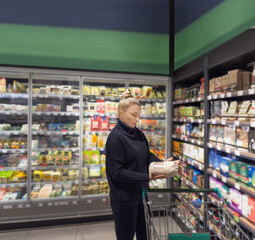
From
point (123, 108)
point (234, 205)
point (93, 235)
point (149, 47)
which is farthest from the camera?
point (149, 47)

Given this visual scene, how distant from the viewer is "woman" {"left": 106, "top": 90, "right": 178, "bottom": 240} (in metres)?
1.58

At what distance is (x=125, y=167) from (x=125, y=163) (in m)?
0.04

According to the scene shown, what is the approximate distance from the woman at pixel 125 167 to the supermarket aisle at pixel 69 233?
164 centimetres

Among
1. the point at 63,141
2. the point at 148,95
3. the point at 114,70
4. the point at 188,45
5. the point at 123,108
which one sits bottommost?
the point at 63,141

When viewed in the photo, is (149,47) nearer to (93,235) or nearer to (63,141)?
(63,141)

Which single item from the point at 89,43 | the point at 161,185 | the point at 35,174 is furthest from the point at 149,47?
the point at 35,174

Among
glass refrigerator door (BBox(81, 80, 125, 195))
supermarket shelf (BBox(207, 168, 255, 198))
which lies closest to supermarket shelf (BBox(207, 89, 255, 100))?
supermarket shelf (BBox(207, 168, 255, 198))

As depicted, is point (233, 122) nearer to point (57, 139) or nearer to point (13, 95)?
point (57, 139)

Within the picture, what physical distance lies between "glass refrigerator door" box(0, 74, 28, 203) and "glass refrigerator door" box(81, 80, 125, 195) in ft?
3.29

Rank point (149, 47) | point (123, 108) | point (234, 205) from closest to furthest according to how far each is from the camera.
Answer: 1. point (123, 108)
2. point (234, 205)
3. point (149, 47)

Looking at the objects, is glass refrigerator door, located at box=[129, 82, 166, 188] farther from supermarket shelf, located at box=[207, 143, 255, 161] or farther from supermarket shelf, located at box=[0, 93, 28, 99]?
supermarket shelf, located at box=[0, 93, 28, 99]

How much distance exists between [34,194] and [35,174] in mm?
329

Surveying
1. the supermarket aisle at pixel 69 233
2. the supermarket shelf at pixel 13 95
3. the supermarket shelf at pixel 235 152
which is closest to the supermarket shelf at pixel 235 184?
the supermarket shelf at pixel 235 152

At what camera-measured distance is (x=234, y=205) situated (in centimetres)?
218
